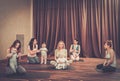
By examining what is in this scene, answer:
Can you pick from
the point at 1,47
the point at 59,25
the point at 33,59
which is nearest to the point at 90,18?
the point at 59,25

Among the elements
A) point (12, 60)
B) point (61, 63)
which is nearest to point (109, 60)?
point (61, 63)

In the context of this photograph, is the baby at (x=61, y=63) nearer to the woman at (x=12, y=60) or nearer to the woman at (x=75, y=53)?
the woman at (x=12, y=60)

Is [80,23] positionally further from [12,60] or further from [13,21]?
[12,60]

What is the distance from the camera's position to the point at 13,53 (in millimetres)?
5102

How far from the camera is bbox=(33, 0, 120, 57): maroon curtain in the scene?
8.23m

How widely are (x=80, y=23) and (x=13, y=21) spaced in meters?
2.42

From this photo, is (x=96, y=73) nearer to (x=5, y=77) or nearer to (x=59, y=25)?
(x=5, y=77)

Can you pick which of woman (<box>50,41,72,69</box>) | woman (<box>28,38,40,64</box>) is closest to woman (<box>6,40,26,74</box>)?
woman (<box>50,41,72,69</box>)

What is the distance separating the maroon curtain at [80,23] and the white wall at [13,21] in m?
0.31

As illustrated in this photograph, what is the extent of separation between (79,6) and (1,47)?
3188 mm

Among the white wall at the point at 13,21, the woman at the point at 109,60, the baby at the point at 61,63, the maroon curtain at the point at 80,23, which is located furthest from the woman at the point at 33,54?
the woman at the point at 109,60

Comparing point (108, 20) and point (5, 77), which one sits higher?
point (108, 20)

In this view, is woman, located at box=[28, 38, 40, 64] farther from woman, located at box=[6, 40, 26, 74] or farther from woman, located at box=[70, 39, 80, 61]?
woman, located at box=[6, 40, 26, 74]

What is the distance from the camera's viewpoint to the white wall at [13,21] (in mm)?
7540
